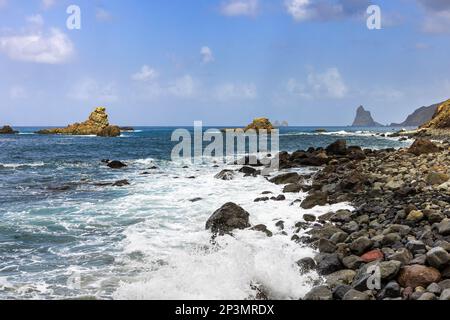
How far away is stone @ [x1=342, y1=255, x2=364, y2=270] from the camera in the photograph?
7.53m

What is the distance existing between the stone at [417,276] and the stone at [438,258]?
12cm

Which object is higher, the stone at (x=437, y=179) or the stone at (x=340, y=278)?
the stone at (x=437, y=179)

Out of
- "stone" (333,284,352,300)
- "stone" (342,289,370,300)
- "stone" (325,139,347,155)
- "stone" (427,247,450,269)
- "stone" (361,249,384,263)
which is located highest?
"stone" (325,139,347,155)

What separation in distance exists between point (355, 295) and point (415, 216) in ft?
14.8

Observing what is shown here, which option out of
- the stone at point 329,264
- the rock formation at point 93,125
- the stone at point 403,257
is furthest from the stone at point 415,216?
the rock formation at point 93,125

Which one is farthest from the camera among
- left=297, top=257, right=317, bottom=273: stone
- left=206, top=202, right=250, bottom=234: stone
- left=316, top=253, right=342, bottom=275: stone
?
left=206, top=202, right=250, bottom=234: stone

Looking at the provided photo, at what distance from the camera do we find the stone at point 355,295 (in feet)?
19.6

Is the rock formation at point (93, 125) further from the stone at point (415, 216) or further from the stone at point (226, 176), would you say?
the stone at point (415, 216)

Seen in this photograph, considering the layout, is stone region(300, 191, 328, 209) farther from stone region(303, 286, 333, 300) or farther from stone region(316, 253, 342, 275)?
stone region(303, 286, 333, 300)

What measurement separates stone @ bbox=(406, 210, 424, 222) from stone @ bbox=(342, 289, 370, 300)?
4325mm

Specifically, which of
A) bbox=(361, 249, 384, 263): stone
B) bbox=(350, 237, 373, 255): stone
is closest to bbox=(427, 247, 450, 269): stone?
bbox=(361, 249, 384, 263): stone

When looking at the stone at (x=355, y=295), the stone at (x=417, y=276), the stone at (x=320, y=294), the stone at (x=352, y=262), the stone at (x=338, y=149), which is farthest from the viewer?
the stone at (x=338, y=149)

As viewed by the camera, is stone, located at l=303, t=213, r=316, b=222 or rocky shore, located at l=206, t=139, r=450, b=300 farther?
stone, located at l=303, t=213, r=316, b=222
